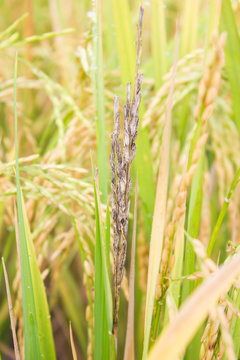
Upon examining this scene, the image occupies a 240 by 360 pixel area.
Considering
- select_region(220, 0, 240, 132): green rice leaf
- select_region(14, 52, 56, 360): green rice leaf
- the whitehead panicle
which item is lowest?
select_region(14, 52, 56, 360): green rice leaf

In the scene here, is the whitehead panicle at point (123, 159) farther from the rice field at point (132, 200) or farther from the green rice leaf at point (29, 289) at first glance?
the green rice leaf at point (29, 289)

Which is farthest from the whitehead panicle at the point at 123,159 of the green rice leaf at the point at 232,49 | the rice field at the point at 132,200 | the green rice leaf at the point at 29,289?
the green rice leaf at the point at 232,49

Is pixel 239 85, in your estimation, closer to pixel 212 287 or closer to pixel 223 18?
pixel 223 18

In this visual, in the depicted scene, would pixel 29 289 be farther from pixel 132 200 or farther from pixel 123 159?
pixel 132 200

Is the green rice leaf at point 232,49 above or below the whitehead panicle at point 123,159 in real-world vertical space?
above

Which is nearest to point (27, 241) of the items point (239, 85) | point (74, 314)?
point (239, 85)

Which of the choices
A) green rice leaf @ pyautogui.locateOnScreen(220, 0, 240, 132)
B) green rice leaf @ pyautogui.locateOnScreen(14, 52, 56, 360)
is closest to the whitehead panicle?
green rice leaf @ pyautogui.locateOnScreen(14, 52, 56, 360)

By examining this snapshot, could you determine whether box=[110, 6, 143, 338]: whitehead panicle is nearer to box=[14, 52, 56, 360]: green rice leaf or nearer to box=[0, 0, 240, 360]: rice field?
box=[0, 0, 240, 360]: rice field

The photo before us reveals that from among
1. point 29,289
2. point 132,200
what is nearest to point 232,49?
point 132,200
